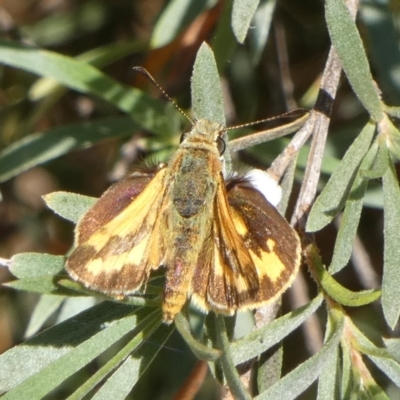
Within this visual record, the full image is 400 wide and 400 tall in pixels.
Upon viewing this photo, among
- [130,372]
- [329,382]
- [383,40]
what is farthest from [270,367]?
[383,40]

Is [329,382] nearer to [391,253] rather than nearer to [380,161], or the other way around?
[391,253]

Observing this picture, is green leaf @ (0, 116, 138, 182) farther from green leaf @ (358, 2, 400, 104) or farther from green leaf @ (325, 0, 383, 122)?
green leaf @ (325, 0, 383, 122)

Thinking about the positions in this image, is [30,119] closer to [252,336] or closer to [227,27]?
[227,27]

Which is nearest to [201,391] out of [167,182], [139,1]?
[167,182]

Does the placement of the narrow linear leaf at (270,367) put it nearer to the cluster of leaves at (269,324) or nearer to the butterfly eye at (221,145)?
the cluster of leaves at (269,324)

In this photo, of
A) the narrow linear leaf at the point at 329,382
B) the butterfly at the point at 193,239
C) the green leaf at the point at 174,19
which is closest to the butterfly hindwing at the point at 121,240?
the butterfly at the point at 193,239

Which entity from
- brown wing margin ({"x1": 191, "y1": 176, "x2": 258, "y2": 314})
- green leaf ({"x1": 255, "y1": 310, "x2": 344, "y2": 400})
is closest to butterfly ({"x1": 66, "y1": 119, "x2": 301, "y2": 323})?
brown wing margin ({"x1": 191, "y1": 176, "x2": 258, "y2": 314})
